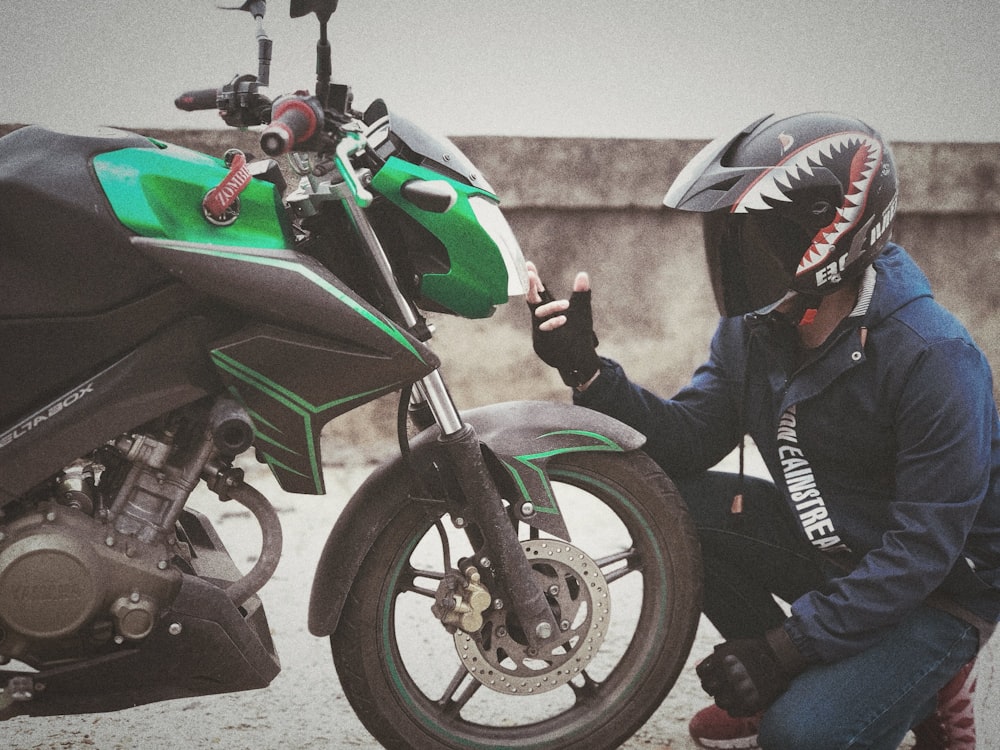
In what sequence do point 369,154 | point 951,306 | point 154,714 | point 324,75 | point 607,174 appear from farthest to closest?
point 951,306
point 607,174
point 154,714
point 369,154
point 324,75

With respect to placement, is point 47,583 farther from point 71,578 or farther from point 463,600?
point 463,600

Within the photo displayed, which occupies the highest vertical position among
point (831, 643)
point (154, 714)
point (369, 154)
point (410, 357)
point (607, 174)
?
point (607, 174)

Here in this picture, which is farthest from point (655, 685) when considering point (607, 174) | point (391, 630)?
point (607, 174)

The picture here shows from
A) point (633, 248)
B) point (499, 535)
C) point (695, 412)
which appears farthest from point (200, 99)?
point (633, 248)

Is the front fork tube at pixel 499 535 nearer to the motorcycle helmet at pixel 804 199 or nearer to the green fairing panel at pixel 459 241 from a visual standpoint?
the green fairing panel at pixel 459 241

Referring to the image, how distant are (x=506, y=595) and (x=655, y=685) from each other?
0.39m

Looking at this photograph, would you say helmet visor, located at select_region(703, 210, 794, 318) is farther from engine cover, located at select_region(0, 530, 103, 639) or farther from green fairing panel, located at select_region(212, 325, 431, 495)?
engine cover, located at select_region(0, 530, 103, 639)

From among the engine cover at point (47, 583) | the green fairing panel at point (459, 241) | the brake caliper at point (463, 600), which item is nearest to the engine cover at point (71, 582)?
the engine cover at point (47, 583)

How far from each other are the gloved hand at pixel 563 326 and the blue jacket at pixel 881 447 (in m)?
0.09

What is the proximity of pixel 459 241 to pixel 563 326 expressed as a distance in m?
0.43

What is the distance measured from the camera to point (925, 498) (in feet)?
5.60

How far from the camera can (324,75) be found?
1.51 meters

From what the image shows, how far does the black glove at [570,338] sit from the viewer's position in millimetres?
1953

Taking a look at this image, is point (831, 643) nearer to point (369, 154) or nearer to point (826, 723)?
point (826, 723)
